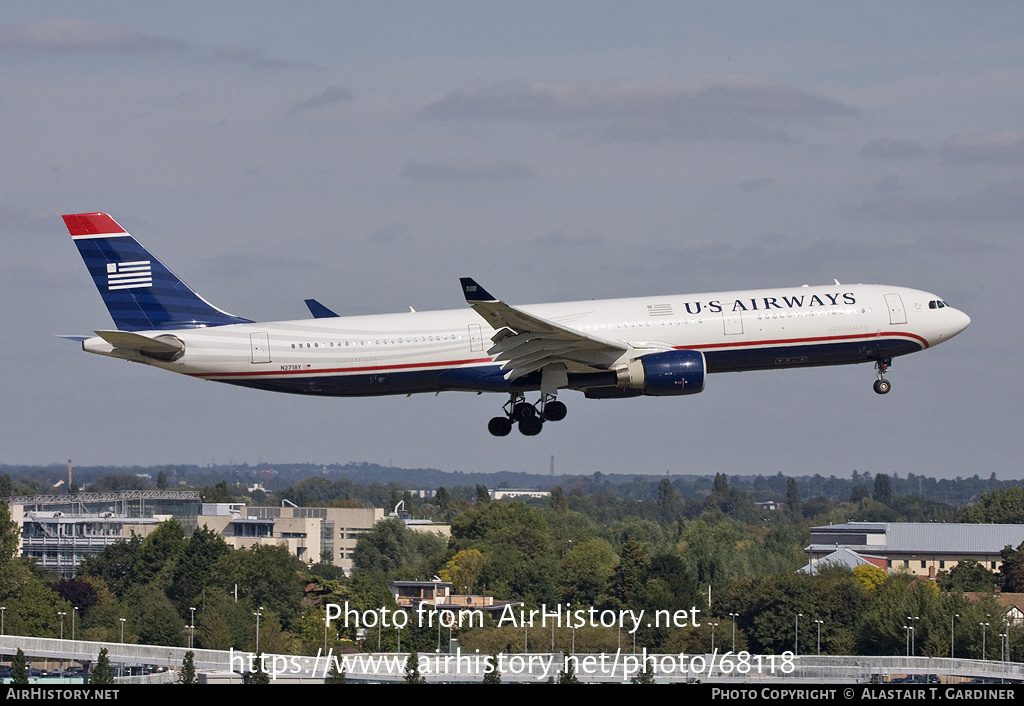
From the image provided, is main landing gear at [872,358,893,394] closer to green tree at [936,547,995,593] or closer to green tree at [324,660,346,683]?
green tree at [324,660,346,683]

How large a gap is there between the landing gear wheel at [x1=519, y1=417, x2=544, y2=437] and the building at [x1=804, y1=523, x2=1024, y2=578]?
357 ft

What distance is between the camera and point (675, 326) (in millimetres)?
51969

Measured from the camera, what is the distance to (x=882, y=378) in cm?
5584

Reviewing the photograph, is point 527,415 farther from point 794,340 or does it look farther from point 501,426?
point 794,340

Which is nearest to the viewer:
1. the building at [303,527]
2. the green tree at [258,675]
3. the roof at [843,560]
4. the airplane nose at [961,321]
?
the airplane nose at [961,321]

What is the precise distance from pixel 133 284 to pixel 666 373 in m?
21.3

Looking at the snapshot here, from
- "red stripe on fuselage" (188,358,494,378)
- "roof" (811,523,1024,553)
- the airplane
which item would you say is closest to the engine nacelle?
the airplane

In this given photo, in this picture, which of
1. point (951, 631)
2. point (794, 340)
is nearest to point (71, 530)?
point (951, 631)

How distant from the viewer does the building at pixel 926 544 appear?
163 metres

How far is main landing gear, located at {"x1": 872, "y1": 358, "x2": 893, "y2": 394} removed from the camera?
182 feet

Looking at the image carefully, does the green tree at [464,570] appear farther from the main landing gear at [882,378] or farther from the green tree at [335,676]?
the main landing gear at [882,378]

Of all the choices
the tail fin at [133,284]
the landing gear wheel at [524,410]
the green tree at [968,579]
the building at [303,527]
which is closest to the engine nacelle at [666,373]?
the landing gear wheel at [524,410]

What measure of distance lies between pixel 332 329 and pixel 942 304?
25.0 meters
